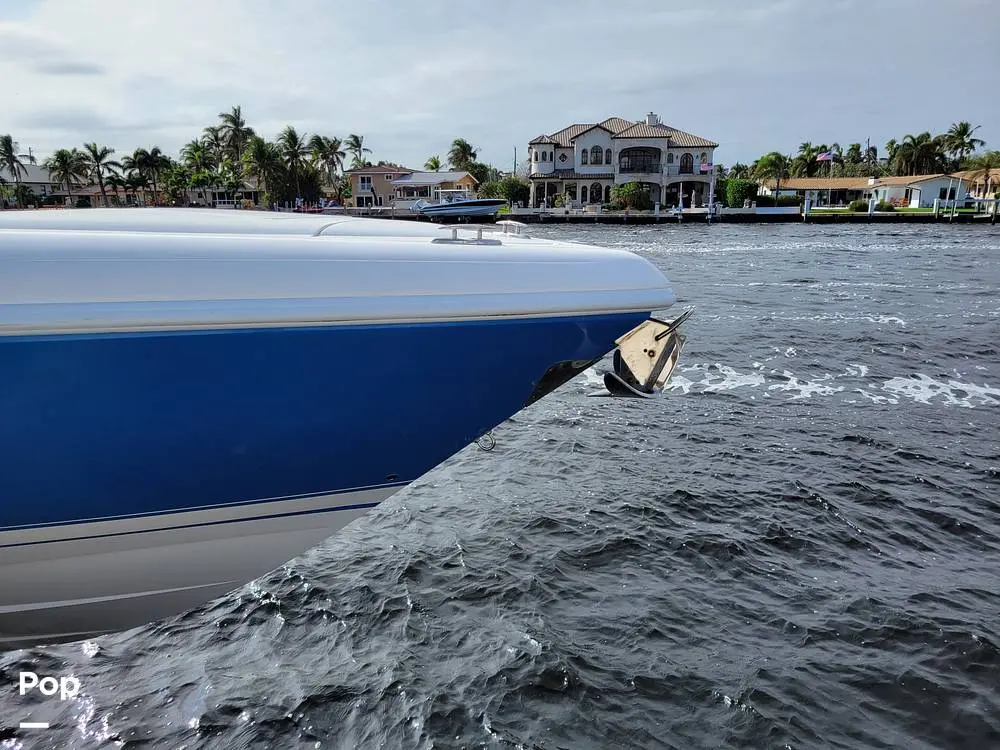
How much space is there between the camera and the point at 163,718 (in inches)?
144

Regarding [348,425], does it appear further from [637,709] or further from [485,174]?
[485,174]

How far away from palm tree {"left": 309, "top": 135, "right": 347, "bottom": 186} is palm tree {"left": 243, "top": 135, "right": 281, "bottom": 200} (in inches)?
395

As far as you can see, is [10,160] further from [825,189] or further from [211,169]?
[825,189]

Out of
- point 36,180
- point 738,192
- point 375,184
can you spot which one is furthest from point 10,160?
point 738,192

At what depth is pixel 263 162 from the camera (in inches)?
2633

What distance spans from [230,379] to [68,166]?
85.3m

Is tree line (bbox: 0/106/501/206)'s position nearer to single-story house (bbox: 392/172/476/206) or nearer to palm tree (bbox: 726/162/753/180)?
single-story house (bbox: 392/172/476/206)

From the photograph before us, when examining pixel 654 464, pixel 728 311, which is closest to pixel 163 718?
pixel 654 464

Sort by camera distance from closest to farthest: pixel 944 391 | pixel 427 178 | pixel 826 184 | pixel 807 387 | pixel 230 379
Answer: pixel 230 379
pixel 944 391
pixel 807 387
pixel 427 178
pixel 826 184

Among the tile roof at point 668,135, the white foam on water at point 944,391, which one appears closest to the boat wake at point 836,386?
the white foam on water at point 944,391

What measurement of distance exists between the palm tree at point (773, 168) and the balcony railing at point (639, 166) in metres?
18.1

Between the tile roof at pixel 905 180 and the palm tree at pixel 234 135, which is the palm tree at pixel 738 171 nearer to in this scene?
the tile roof at pixel 905 180

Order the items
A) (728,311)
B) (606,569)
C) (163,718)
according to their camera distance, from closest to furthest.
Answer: (163,718) < (606,569) < (728,311)

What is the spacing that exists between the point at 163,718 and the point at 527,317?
9.40ft
